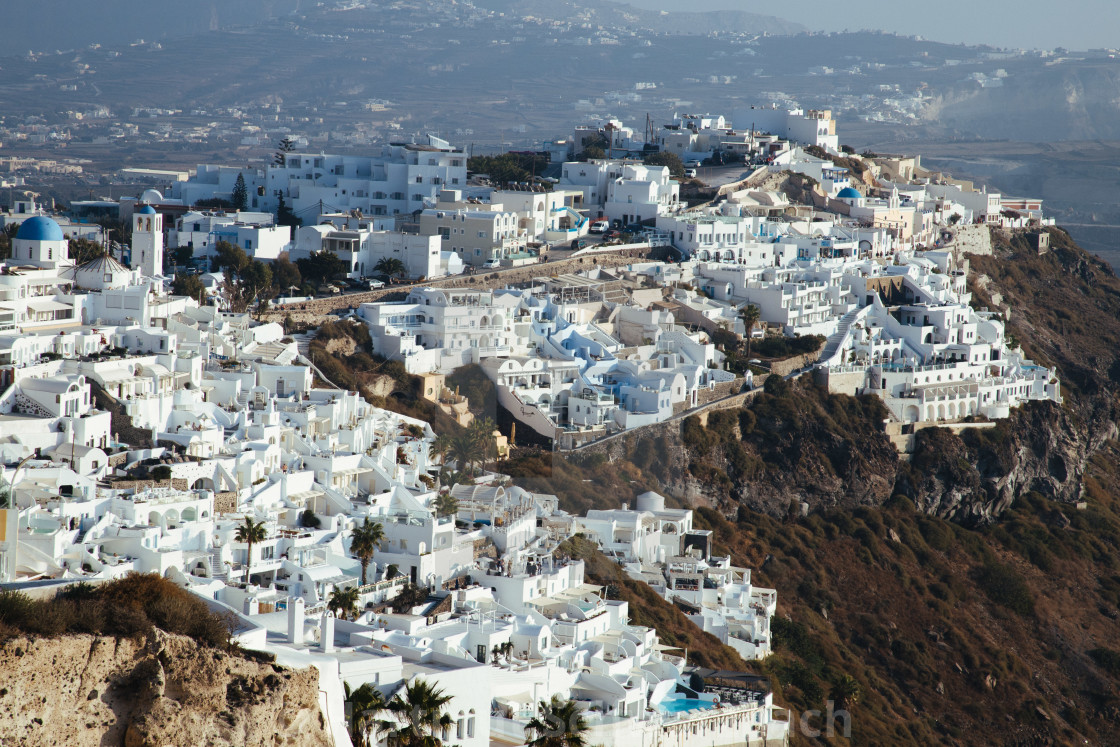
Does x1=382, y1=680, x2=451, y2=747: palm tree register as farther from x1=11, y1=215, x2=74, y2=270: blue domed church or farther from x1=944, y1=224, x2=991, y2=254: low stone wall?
x1=944, y1=224, x2=991, y2=254: low stone wall

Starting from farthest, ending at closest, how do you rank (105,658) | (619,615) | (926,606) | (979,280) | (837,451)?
(979,280)
(837,451)
(926,606)
(619,615)
(105,658)

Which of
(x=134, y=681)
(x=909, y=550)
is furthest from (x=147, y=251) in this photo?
(x=134, y=681)

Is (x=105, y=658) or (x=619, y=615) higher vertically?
(x=105, y=658)

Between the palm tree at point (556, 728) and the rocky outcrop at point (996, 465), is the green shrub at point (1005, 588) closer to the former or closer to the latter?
the rocky outcrop at point (996, 465)

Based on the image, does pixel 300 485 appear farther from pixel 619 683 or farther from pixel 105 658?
pixel 105 658

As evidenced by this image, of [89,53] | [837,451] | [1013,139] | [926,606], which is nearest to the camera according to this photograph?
[926,606]

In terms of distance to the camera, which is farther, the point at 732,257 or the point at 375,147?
the point at 375,147

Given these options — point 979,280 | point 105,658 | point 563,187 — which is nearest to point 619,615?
point 105,658

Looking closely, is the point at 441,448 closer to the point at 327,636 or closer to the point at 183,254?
the point at 183,254
